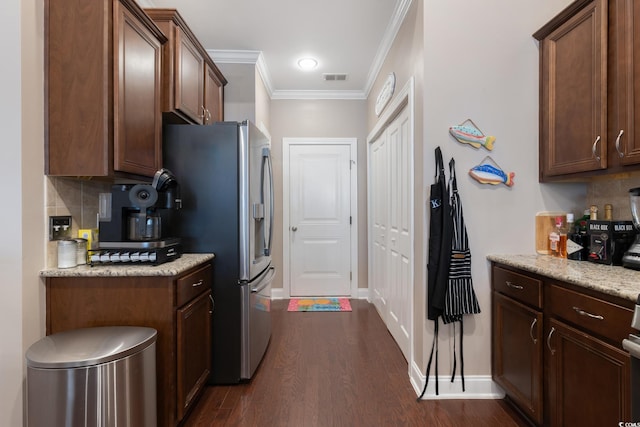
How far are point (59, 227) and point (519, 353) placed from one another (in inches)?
101

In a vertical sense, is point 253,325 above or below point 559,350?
below

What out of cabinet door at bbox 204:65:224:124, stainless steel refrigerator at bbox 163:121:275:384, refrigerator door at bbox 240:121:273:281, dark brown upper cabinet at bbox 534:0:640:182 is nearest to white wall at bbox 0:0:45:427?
stainless steel refrigerator at bbox 163:121:275:384

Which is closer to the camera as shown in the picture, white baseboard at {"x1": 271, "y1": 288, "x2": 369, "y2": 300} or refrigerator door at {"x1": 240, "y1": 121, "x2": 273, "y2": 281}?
refrigerator door at {"x1": 240, "y1": 121, "x2": 273, "y2": 281}

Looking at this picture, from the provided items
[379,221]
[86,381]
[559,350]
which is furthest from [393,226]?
[86,381]

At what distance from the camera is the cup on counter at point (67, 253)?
5.32 feet

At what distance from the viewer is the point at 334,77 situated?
3.76 meters

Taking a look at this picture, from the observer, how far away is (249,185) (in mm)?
2189

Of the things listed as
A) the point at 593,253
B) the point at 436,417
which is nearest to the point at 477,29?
the point at 593,253

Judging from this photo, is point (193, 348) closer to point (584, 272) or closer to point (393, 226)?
point (393, 226)

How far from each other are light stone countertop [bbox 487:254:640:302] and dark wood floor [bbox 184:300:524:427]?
0.91 m

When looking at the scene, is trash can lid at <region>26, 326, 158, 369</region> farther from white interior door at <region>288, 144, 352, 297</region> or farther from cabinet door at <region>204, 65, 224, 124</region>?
white interior door at <region>288, 144, 352, 297</region>

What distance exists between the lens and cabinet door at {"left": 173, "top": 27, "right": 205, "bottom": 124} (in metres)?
2.23

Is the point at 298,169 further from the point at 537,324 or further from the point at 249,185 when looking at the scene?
the point at 537,324

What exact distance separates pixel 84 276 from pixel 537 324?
2.26m
